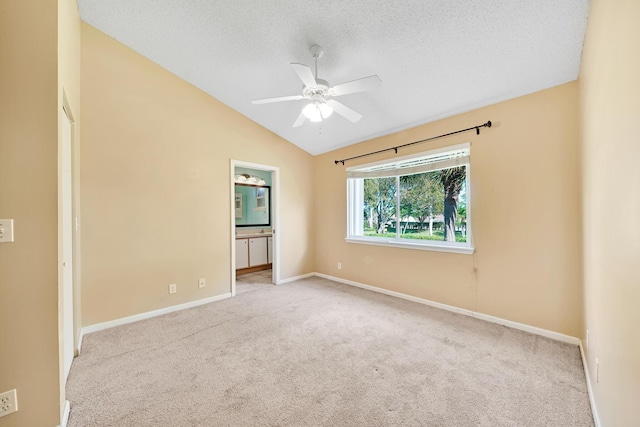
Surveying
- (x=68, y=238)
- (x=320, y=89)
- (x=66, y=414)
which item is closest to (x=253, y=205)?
(x=68, y=238)

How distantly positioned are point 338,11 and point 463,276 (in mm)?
3019

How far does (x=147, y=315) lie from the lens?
3.11 meters

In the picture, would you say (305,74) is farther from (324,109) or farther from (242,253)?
(242,253)

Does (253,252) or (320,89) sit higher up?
(320,89)

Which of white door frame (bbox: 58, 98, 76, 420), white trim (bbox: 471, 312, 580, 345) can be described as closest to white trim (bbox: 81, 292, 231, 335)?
white door frame (bbox: 58, 98, 76, 420)

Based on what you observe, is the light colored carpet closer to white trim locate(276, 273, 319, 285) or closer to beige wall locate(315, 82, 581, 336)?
beige wall locate(315, 82, 581, 336)

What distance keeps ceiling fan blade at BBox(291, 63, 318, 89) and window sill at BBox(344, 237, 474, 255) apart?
96.6 inches

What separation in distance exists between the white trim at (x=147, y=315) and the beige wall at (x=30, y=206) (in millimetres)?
1619

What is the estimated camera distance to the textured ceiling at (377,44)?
6.32 feet

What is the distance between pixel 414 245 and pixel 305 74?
2619 millimetres

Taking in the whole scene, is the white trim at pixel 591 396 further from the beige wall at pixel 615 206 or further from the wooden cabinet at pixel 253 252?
the wooden cabinet at pixel 253 252

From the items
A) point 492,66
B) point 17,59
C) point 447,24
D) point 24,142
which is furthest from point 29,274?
point 492,66

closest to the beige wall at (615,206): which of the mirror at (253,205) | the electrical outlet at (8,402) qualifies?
the electrical outlet at (8,402)

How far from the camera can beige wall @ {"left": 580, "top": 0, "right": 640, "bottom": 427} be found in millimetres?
951
